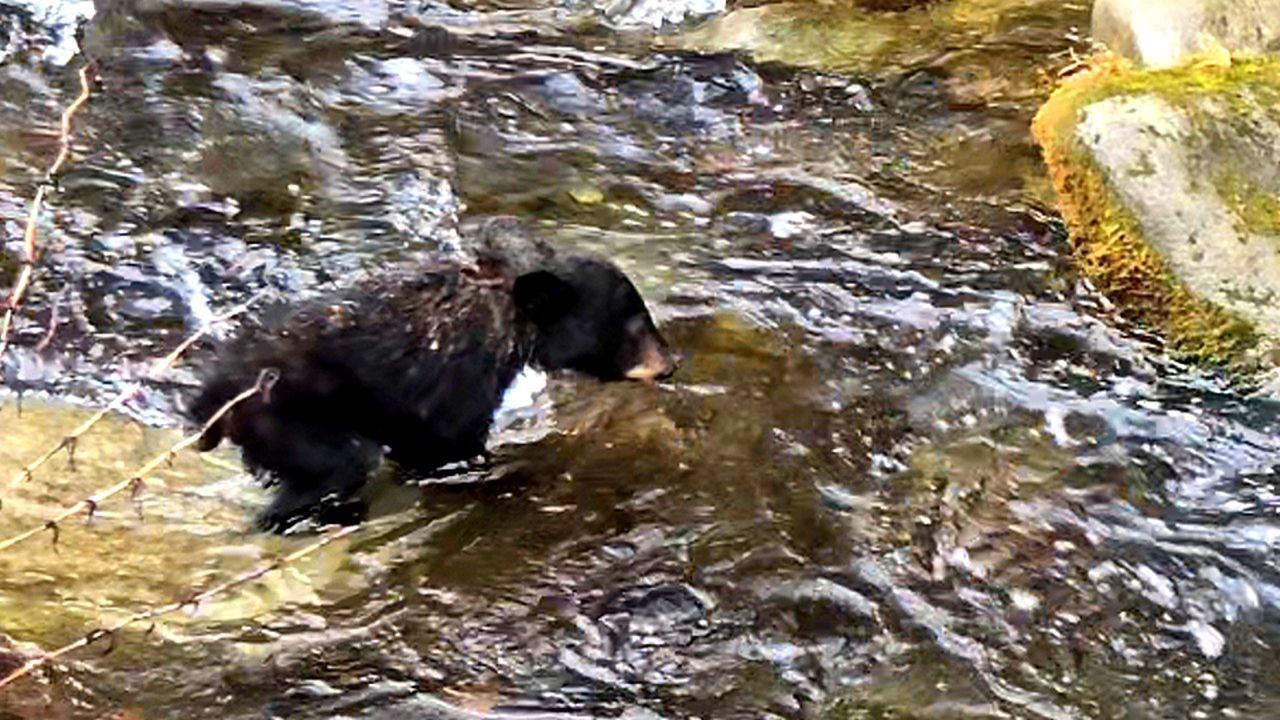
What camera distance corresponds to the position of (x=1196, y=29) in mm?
8602

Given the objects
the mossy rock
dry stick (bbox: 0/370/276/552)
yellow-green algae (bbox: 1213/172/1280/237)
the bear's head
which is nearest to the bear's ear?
the bear's head

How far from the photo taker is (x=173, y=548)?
5.66 meters

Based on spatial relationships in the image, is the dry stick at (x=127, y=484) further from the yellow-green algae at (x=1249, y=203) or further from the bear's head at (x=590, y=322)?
the yellow-green algae at (x=1249, y=203)

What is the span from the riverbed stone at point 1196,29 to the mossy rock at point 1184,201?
0.63 metres

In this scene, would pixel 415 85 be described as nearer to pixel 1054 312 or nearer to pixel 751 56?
pixel 751 56

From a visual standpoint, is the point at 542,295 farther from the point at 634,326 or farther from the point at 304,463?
the point at 304,463

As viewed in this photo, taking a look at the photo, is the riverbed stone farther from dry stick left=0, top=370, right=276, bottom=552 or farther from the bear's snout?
dry stick left=0, top=370, right=276, bottom=552

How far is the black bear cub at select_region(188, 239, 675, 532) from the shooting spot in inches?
226

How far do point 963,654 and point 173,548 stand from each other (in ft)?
8.15

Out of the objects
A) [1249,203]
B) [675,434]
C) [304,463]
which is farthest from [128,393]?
[1249,203]

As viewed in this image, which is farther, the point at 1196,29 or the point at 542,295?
the point at 1196,29

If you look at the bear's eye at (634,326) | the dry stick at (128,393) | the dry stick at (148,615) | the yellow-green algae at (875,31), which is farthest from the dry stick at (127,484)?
the yellow-green algae at (875,31)

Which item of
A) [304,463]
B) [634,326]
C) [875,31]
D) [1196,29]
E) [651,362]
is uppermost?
[1196,29]

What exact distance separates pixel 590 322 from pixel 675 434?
515 mm
